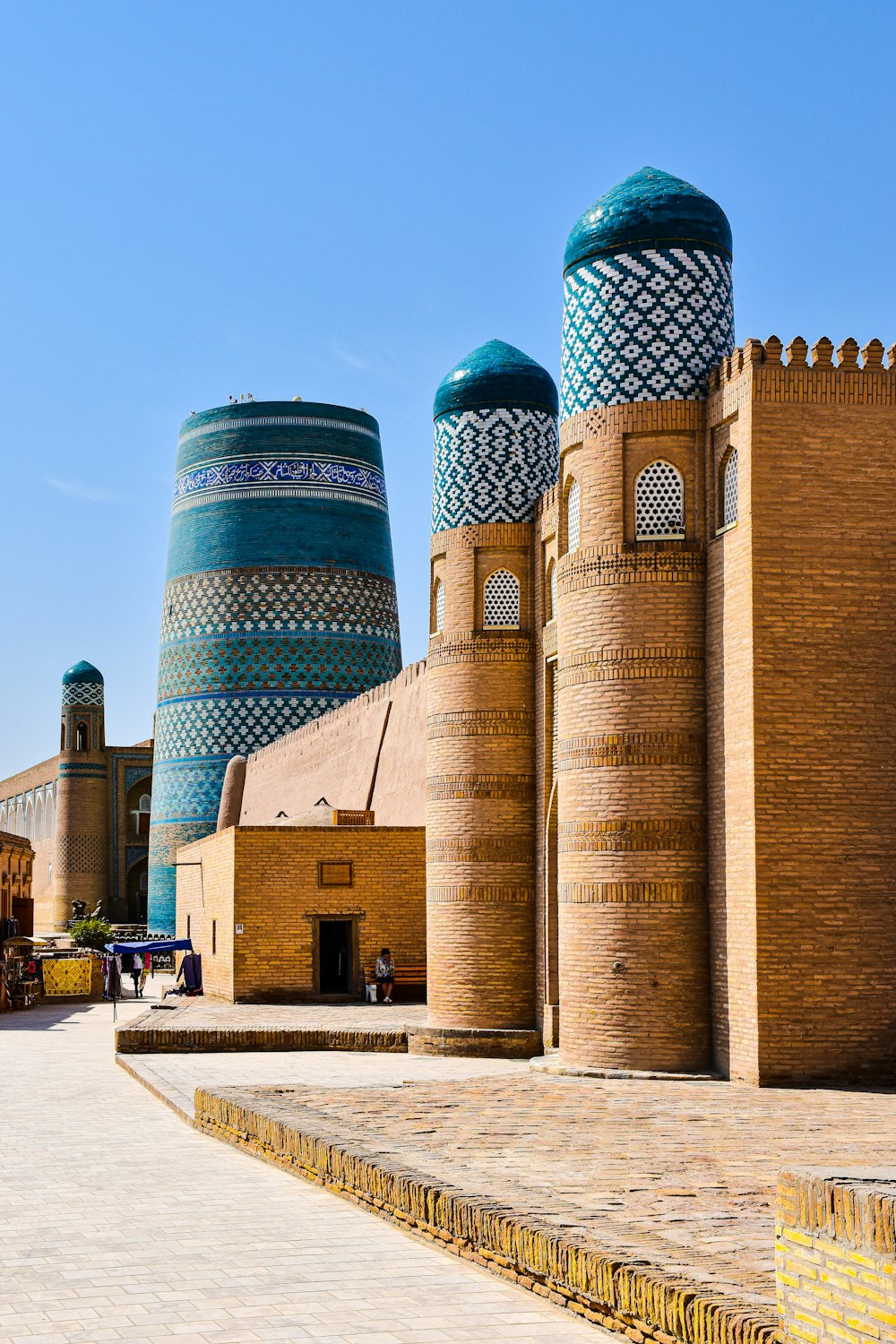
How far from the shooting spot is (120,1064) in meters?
11.9

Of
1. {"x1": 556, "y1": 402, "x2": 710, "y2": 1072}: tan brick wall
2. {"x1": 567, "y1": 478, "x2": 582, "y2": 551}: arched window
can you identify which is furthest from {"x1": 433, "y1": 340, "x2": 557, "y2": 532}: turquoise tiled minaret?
{"x1": 556, "y1": 402, "x2": 710, "y2": 1072}: tan brick wall

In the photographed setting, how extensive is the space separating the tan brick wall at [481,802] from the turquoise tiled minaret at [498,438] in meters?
0.19

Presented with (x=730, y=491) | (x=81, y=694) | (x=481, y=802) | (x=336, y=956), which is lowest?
(x=336, y=956)

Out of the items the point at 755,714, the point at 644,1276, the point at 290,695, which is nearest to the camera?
the point at 644,1276

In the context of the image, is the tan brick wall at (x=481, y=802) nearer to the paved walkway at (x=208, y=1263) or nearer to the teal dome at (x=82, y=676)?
the paved walkway at (x=208, y=1263)

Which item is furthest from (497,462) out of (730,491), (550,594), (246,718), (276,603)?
(246,718)

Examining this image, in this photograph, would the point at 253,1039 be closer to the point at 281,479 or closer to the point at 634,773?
the point at 634,773

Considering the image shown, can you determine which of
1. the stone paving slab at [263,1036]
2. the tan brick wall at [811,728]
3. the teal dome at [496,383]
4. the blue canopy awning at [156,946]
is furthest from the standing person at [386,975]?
the tan brick wall at [811,728]

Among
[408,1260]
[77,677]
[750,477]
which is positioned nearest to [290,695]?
[77,677]

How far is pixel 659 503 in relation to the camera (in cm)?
1000

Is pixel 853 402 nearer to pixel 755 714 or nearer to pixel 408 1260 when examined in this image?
pixel 755 714

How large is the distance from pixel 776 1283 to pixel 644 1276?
1.55 feet

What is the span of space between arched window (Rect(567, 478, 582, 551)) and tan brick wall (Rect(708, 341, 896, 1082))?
1.54m

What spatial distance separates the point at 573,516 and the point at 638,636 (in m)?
1.22
